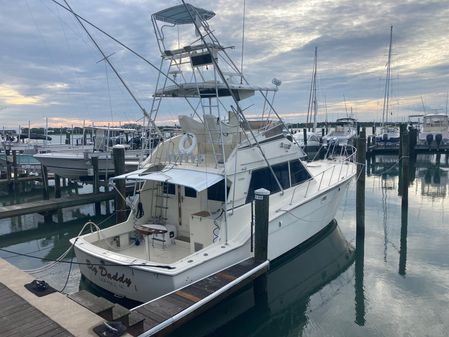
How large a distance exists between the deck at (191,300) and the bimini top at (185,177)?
5.47 feet

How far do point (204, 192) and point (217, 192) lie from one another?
305 mm

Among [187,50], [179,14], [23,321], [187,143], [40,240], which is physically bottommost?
[40,240]

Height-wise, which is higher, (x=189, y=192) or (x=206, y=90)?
(x=206, y=90)

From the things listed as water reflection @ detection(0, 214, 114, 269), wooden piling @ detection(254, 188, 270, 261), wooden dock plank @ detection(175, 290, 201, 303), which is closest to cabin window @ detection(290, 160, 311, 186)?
wooden piling @ detection(254, 188, 270, 261)

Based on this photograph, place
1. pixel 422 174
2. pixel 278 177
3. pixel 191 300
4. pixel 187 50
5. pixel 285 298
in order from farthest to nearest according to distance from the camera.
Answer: pixel 422 174 → pixel 278 177 → pixel 187 50 → pixel 285 298 → pixel 191 300

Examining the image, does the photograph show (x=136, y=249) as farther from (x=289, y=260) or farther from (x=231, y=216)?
(x=289, y=260)

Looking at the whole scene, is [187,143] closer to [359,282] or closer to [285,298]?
[285,298]

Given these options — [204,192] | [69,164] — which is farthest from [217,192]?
[69,164]

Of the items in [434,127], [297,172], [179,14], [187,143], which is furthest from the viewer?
[434,127]

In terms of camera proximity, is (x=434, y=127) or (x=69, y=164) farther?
(x=434, y=127)

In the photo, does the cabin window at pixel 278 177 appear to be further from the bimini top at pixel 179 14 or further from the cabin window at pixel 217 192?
the bimini top at pixel 179 14

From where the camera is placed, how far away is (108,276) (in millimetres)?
6789

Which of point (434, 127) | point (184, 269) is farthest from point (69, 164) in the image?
point (434, 127)

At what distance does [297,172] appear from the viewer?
10070 millimetres
